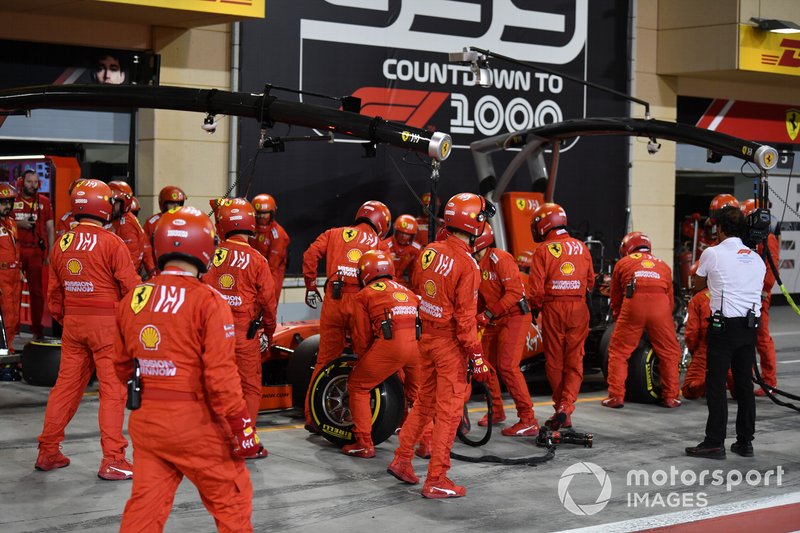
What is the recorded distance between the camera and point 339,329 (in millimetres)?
9820

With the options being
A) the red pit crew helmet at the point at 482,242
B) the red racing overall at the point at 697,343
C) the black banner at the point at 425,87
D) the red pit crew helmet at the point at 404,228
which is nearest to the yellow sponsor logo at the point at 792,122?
the black banner at the point at 425,87

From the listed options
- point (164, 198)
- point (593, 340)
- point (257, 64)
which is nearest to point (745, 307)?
point (593, 340)

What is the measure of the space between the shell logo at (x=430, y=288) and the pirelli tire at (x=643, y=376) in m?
4.38

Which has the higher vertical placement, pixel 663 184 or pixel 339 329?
pixel 663 184

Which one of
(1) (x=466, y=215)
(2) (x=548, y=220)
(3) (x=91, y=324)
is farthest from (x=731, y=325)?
(3) (x=91, y=324)

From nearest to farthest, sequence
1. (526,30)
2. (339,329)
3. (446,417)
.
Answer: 1. (446,417)
2. (339,329)
3. (526,30)

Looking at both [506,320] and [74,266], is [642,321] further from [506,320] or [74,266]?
[74,266]

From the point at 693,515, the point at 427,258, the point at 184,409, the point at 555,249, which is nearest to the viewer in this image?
the point at 184,409

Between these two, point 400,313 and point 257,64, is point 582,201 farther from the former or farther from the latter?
point 400,313

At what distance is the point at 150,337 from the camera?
17.8 ft

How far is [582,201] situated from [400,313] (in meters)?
11.7

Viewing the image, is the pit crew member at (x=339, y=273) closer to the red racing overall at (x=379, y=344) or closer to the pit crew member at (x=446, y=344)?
the red racing overall at (x=379, y=344)

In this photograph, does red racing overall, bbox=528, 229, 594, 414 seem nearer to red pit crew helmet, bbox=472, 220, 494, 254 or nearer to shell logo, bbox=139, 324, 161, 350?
red pit crew helmet, bbox=472, 220, 494, 254

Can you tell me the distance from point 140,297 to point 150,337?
23 cm
